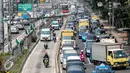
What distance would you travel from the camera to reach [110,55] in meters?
39.2

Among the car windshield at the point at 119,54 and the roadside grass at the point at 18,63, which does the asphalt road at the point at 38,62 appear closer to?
the roadside grass at the point at 18,63

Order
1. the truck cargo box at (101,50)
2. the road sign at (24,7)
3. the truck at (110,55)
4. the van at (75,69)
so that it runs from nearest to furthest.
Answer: the van at (75,69), the truck at (110,55), the truck cargo box at (101,50), the road sign at (24,7)

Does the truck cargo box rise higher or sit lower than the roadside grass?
higher

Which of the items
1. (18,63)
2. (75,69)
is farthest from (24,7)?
(75,69)

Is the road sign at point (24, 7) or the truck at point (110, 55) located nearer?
the truck at point (110, 55)

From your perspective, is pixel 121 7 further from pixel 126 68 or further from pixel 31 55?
pixel 126 68

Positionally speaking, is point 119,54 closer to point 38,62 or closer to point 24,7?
point 38,62

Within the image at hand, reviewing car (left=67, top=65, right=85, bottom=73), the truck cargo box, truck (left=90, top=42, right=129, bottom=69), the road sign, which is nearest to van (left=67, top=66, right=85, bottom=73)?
car (left=67, top=65, right=85, bottom=73)

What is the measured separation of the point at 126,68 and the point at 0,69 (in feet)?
45.8

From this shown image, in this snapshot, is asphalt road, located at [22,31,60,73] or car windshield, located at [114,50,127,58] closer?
car windshield, located at [114,50,127,58]

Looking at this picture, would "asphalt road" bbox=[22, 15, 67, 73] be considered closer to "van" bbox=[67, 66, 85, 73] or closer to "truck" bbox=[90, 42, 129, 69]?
"truck" bbox=[90, 42, 129, 69]

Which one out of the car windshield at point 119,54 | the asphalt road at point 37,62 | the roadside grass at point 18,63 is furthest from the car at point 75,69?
the car windshield at point 119,54

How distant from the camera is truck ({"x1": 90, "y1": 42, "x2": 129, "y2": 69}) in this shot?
38.2 meters

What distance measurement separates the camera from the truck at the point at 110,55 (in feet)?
125
